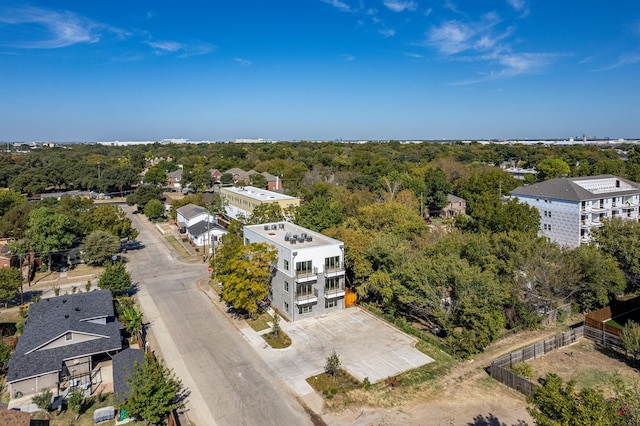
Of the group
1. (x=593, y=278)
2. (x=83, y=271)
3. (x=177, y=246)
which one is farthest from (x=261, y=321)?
(x=177, y=246)

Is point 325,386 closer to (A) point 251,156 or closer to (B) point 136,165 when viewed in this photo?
(A) point 251,156

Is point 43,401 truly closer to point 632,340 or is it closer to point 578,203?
point 632,340

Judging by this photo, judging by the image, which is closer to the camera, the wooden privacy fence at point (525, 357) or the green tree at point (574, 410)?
the green tree at point (574, 410)

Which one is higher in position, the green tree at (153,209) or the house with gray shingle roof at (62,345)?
the green tree at (153,209)

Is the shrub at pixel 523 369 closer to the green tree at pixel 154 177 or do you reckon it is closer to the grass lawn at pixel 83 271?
the grass lawn at pixel 83 271

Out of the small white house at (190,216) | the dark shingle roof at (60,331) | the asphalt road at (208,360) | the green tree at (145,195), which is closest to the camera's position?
the asphalt road at (208,360)

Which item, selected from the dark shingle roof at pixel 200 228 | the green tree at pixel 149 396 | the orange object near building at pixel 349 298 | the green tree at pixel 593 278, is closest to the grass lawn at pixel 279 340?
the orange object near building at pixel 349 298

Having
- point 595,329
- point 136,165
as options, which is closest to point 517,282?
point 595,329
